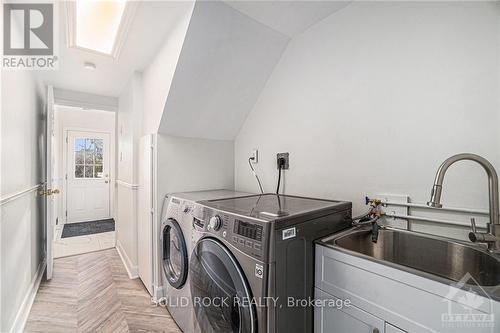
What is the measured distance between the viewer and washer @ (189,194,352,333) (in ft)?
3.00

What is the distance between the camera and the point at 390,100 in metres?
1.31

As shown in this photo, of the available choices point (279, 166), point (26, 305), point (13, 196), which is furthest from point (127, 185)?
point (279, 166)

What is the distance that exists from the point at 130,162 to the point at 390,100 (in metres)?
2.53

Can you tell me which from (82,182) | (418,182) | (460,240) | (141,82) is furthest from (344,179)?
(82,182)

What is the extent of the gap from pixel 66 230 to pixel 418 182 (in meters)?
5.24

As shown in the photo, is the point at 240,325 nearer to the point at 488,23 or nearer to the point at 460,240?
the point at 460,240

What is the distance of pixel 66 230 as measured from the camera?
4.09 meters

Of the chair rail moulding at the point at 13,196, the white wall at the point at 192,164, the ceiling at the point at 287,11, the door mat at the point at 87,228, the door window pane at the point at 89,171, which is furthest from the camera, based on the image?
the door window pane at the point at 89,171

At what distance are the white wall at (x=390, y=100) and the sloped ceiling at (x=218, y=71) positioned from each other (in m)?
0.21

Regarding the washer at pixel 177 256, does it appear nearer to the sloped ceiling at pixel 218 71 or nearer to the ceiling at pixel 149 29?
the sloped ceiling at pixel 218 71

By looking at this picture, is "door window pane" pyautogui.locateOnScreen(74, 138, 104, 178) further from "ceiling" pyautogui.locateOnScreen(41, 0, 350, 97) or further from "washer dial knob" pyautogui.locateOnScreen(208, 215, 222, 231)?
"washer dial knob" pyautogui.locateOnScreen(208, 215, 222, 231)

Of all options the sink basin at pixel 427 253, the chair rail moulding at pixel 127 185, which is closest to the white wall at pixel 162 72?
the chair rail moulding at pixel 127 185

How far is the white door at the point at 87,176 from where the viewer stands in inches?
183

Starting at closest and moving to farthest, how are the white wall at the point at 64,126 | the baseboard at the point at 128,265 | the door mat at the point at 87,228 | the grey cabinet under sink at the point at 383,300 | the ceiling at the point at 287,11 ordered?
the grey cabinet under sink at the point at 383,300 → the ceiling at the point at 287,11 → the baseboard at the point at 128,265 → the door mat at the point at 87,228 → the white wall at the point at 64,126
